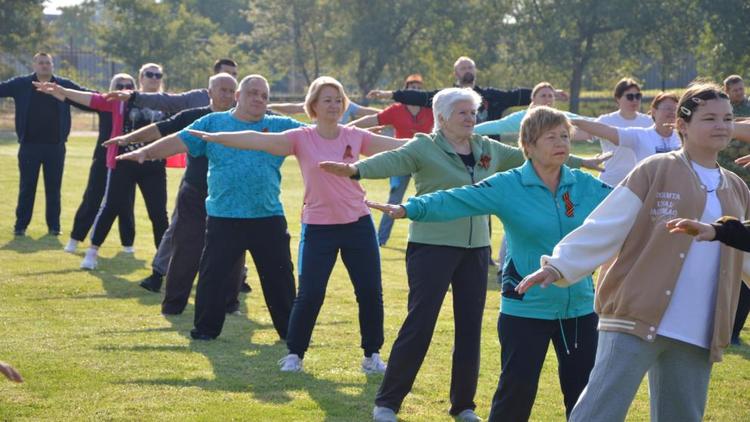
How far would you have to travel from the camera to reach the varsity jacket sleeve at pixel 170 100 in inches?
484

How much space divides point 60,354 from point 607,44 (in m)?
50.6

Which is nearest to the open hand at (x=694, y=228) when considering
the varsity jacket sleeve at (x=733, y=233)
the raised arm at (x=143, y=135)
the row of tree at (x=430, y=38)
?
the varsity jacket sleeve at (x=733, y=233)

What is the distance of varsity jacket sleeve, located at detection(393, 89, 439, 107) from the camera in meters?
12.3

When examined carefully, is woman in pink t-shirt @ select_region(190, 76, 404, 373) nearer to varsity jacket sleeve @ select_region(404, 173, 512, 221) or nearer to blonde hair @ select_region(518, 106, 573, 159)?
varsity jacket sleeve @ select_region(404, 173, 512, 221)

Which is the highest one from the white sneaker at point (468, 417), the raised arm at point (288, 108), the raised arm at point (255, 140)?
the raised arm at point (288, 108)

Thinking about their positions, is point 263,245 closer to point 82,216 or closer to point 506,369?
point 506,369

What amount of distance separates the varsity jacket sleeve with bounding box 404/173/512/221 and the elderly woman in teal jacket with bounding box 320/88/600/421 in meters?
1.05

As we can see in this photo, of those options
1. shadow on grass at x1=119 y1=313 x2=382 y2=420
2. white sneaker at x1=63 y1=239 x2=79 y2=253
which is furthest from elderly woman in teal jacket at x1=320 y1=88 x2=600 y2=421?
white sneaker at x1=63 y1=239 x2=79 y2=253

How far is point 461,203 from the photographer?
638 cm

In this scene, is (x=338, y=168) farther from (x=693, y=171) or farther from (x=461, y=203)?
(x=693, y=171)

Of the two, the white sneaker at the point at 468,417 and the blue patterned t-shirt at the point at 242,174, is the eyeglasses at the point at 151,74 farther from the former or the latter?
the white sneaker at the point at 468,417

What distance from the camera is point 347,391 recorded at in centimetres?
841

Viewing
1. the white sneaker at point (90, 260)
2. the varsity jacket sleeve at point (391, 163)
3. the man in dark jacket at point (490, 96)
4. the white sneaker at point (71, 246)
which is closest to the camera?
the varsity jacket sleeve at point (391, 163)

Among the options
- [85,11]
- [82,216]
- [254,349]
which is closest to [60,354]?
[254,349]
